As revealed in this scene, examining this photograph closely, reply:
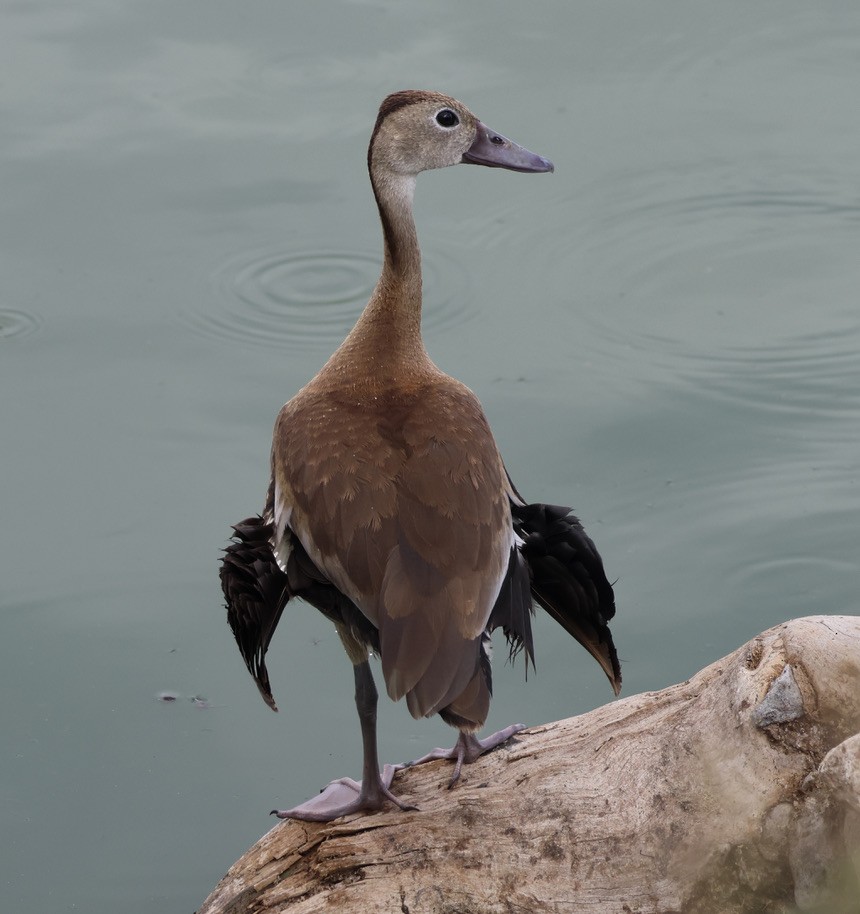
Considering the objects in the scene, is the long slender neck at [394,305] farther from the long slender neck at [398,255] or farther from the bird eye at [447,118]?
the bird eye at [447,118]

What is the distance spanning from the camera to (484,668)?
9.66ft

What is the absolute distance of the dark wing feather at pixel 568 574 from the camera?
3.28m

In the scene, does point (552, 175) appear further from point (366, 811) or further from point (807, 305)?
point (366, 811)

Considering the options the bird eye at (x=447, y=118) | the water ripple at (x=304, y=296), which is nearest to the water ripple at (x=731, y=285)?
the water ripple at (x=304, y=296)

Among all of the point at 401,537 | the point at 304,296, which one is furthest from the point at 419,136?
the point at 304,296

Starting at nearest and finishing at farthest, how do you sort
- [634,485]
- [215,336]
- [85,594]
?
[85,594] → [634,485] → [215,336]

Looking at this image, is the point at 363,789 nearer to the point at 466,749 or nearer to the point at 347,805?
the point at 347,805

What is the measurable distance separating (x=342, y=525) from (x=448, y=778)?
63cm

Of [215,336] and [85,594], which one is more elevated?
[215,336]

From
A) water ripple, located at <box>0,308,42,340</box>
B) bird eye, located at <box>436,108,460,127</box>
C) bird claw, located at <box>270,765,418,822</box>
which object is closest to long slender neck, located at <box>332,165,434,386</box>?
bird eye, located at <box>436,108,460,127</box>

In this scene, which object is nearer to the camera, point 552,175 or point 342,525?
point 342,525

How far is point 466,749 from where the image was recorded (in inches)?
131

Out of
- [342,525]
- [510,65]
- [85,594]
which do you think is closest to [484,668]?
[342,525]

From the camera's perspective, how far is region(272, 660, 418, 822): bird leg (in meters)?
3.21
